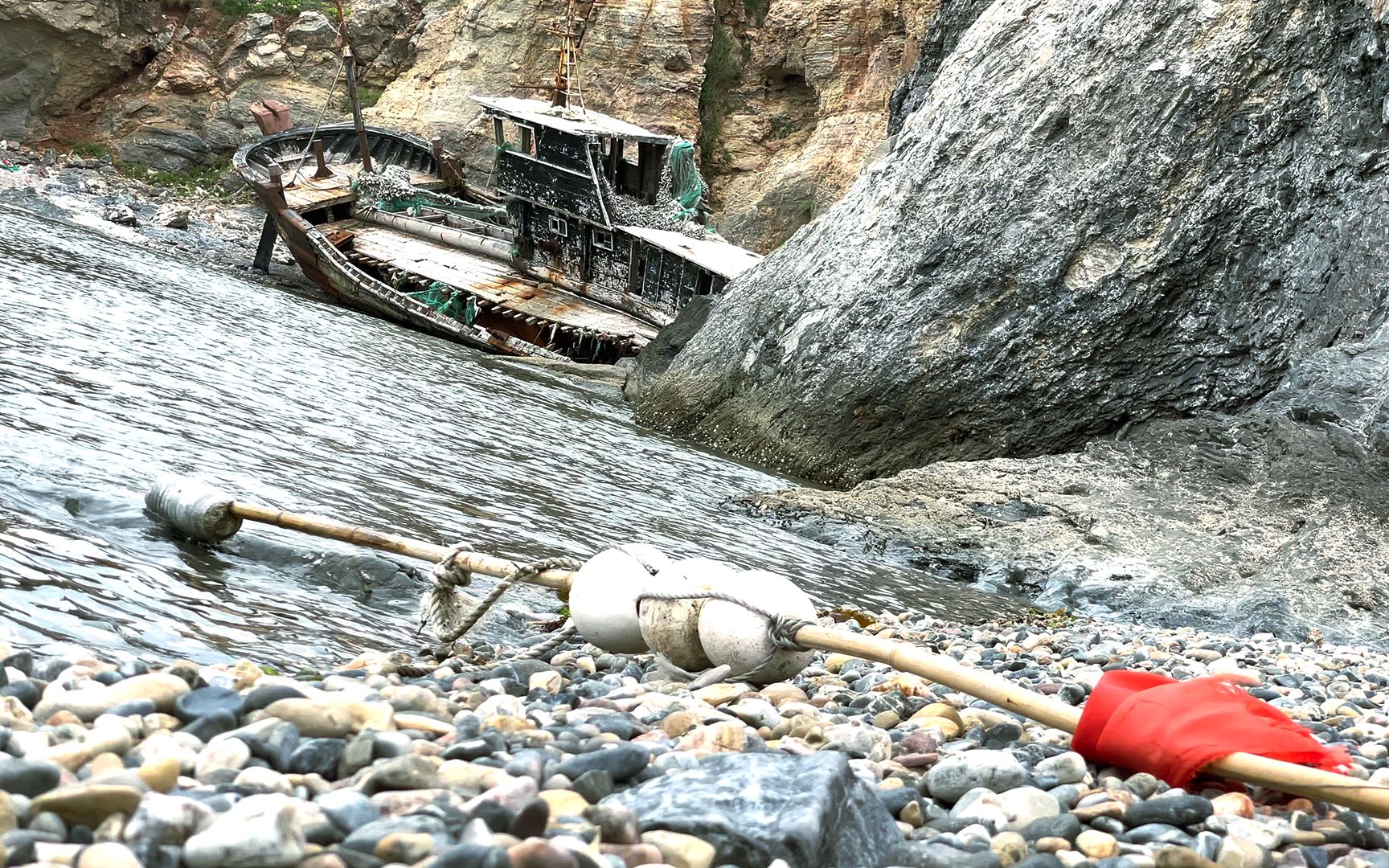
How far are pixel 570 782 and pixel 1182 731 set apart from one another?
1.82 metres

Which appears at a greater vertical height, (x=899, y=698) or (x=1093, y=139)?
(x=1093, y=139)

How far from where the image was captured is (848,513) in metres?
11.2

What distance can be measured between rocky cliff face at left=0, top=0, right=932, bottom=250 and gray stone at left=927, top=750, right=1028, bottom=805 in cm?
2760

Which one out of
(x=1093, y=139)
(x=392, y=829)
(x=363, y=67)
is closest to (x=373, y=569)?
(x=392, y=829)

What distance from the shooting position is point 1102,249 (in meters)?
13.1

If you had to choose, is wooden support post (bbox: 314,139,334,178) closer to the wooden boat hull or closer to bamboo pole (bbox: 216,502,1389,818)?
the wooden boat hull

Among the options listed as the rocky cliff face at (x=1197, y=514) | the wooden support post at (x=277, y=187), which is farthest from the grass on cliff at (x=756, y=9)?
the rocky cliff face at (x=1197, y=514)

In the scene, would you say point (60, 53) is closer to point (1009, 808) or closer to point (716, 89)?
point (716, 89)

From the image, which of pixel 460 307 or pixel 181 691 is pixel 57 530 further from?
pixel 460 307

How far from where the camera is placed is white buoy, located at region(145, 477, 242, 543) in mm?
6551

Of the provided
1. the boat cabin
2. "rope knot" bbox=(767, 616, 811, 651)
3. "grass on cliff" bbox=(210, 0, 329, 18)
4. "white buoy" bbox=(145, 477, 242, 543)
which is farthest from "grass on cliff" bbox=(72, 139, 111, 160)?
"rope knot" bbox=(767, 616, 811, 651)

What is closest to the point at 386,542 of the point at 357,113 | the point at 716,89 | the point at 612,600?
the point at 612,600

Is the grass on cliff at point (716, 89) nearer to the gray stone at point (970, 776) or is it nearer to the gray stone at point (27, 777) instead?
the gray stone at point (970, 776)

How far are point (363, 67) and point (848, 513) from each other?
2959 centimetres
